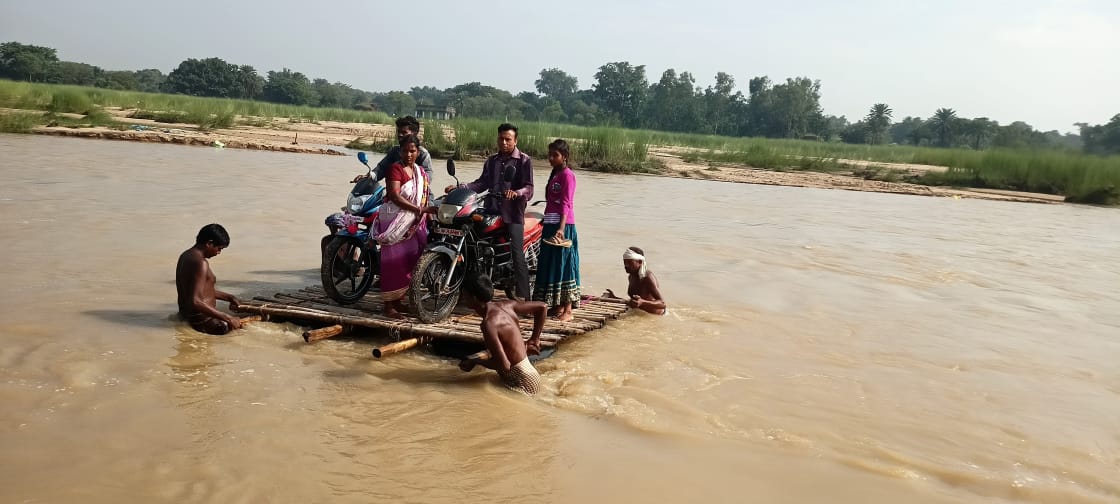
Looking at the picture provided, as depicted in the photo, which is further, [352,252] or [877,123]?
[877,123]

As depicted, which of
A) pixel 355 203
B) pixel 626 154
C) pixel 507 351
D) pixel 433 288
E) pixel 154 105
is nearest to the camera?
pixel 507 351

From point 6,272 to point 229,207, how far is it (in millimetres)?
4317

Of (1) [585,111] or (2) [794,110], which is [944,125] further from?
(1) [585,111]

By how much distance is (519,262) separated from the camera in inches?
218

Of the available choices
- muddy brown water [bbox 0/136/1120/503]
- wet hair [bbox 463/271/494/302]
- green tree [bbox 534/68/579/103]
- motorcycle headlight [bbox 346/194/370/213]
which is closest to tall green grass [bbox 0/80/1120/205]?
muddy brown water [bbox 0/136/1120/503]

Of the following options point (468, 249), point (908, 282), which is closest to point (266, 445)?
point (468, 249)

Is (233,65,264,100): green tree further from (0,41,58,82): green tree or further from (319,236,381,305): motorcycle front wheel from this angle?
(319,236,381,305): motorcycle front wheel

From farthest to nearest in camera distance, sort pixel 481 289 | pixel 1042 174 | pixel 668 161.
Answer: pixel 668 161, pixel 1042 174, pixel 481 289

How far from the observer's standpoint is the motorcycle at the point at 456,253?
5035 millimetres

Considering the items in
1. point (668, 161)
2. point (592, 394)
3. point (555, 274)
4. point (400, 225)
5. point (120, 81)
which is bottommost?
point (592, 394)

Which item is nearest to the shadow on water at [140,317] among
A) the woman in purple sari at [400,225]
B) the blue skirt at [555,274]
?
the woman in purple sari at [400,225]

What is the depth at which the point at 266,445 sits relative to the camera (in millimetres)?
3387

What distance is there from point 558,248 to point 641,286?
944 mm

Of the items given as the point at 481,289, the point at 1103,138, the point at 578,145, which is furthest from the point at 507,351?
the point at 1103,138
